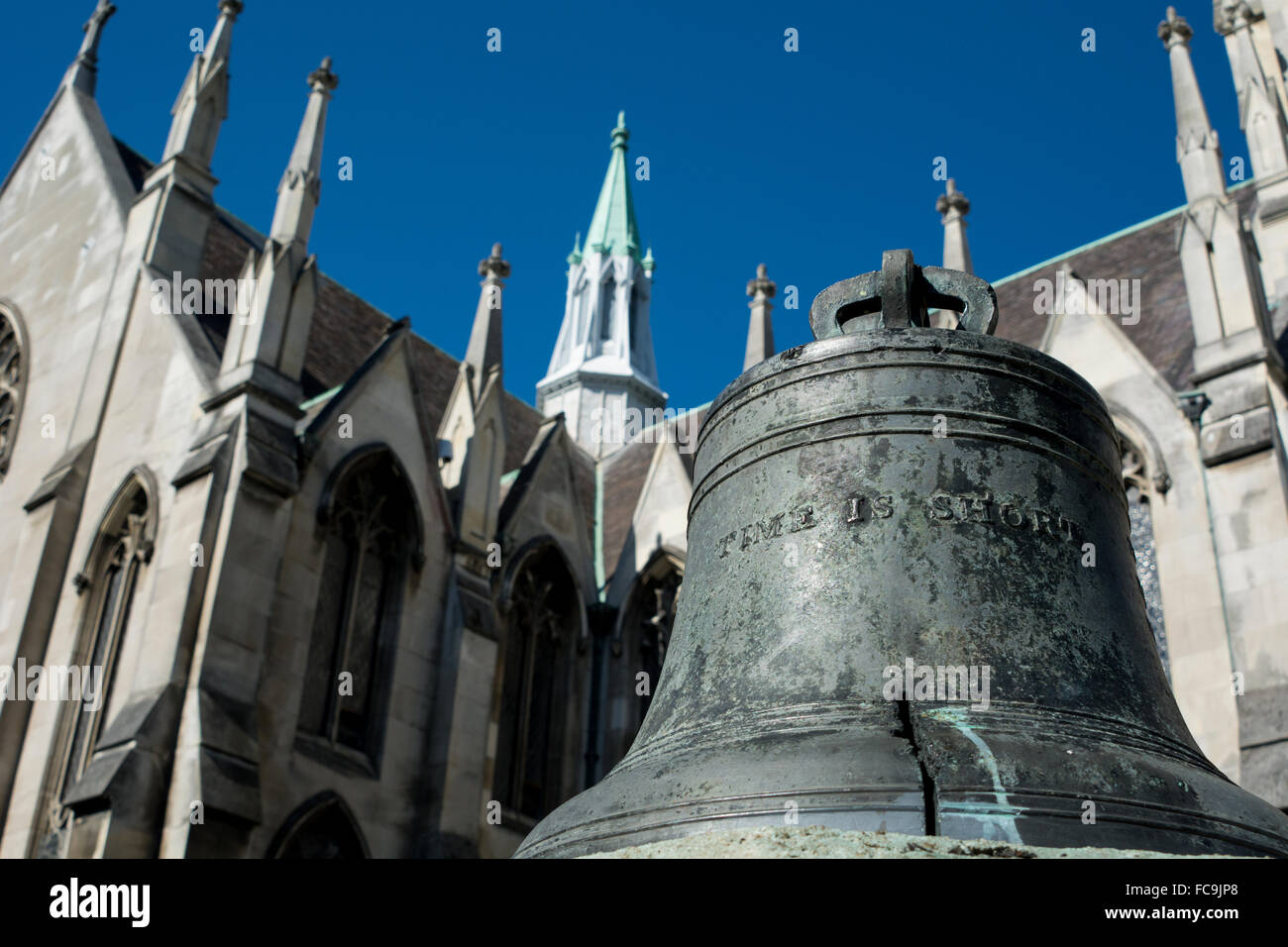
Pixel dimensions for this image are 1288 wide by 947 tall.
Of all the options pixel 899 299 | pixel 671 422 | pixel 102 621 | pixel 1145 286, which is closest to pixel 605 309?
pixel 671 422

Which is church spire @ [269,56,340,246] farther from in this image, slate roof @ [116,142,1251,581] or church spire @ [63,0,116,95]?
church spire @ [63,0,116,95]

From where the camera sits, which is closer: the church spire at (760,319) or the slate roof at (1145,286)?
the slate roof at (1145,286)

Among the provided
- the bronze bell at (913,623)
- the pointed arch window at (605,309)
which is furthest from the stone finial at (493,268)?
the pointed arch window at (605,309)

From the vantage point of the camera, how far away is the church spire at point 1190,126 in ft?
49.7

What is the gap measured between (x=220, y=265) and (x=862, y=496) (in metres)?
16.1

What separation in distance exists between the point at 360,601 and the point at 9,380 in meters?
6.97

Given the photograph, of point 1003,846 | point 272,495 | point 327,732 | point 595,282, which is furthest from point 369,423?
point 595,282

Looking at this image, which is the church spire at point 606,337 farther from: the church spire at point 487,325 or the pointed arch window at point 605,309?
the church spire at point 487,325

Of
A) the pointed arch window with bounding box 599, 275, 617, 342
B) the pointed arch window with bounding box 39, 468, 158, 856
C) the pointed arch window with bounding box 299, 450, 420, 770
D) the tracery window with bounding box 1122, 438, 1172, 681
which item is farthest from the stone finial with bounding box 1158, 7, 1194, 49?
the pointed arch window with bounding box 599, 275, 617, 342

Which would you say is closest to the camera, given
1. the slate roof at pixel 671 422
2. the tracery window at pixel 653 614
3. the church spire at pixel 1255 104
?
the slate roof at pixel 671 422

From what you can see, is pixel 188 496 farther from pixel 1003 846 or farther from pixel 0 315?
pixel 1003 846

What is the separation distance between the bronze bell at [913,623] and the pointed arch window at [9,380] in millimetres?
15572

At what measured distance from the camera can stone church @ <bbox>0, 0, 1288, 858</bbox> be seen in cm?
1217

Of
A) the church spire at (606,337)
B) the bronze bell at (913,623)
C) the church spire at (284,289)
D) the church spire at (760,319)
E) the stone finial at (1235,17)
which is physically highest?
the church spire at (606,337)
